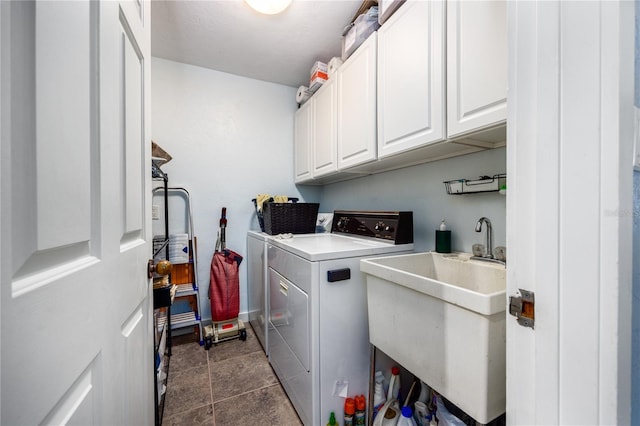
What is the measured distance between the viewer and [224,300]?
224cm

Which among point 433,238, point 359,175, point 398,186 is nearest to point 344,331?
point 433,238

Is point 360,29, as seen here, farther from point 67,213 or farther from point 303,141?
point 67,213

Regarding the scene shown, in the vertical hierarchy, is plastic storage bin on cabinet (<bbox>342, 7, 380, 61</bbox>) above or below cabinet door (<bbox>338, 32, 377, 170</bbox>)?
above

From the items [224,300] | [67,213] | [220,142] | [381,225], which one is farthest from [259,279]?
[67,213]

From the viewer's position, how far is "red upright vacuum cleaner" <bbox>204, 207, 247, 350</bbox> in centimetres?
223

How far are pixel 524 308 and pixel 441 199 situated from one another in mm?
1078

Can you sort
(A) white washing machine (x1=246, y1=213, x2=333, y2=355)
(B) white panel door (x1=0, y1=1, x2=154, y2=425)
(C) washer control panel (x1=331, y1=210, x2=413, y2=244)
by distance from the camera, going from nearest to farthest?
(B) white panel door (x1=0, y1=1, x2=154, y2=425) → (C) washer control panel (x1=331, y1=210, x2=413, y2=244) → (A) white washing machine (x1=246, y1=213, x2=333, y2=355)

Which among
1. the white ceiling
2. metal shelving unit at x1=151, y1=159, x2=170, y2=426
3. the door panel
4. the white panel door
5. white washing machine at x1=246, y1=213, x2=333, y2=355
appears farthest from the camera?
white washing machine at x1=246, y1=213, x2=333, y2=355

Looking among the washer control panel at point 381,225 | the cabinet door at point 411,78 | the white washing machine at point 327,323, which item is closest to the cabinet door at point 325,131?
the washer control panel at point 381,225

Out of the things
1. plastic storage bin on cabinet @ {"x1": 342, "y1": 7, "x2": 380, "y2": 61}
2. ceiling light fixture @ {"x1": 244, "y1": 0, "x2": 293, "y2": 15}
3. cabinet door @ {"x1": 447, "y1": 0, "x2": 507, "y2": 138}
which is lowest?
cabinet door @ {"x1": 447, "y1": 0, "x2": 507, "y2": 138}

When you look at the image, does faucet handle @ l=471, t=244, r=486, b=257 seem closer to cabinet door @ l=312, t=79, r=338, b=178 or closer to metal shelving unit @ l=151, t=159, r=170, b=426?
cabinet door @ l=312, t=79, r=338, b=178

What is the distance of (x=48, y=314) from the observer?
39cm

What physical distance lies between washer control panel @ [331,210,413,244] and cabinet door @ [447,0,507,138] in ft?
1.90

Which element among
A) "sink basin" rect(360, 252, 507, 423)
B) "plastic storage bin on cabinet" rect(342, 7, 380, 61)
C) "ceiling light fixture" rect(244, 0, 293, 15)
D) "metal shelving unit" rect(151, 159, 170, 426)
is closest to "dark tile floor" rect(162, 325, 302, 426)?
"metal shelving unit" rect(151, 159, 170, 426)
